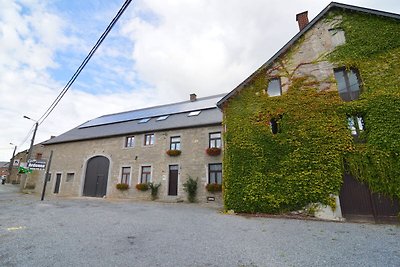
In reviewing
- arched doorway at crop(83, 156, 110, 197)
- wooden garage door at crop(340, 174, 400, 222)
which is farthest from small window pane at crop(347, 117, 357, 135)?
arched doorway at crop(83, 156, 110, 197)

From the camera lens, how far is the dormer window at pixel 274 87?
11.4 meters

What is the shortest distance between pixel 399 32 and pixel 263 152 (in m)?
8.61

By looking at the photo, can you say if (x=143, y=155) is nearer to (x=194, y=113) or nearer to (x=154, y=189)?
(x=154, y=189)

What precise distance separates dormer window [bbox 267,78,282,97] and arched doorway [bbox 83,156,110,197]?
48.6 ft

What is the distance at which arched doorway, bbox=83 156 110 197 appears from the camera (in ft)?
59.8

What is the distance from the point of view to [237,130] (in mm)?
11219

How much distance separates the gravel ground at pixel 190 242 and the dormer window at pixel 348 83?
5.72 meters

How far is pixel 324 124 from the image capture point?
31.7 ft

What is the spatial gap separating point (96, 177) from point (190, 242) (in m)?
16.1

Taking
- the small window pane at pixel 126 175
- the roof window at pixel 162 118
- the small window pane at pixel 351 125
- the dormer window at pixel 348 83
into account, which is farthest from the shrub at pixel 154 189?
the dormer window at pixel 348 83

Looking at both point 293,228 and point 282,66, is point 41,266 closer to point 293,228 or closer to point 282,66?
point 293,228

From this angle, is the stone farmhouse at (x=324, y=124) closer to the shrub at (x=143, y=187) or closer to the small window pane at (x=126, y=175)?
the shrub at (x=143, y=187)

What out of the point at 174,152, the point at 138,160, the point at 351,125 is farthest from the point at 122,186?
the point at 351,125

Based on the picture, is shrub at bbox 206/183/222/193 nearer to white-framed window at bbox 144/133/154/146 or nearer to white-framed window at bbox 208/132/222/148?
white-framed window at bbox 208/132/222/148
